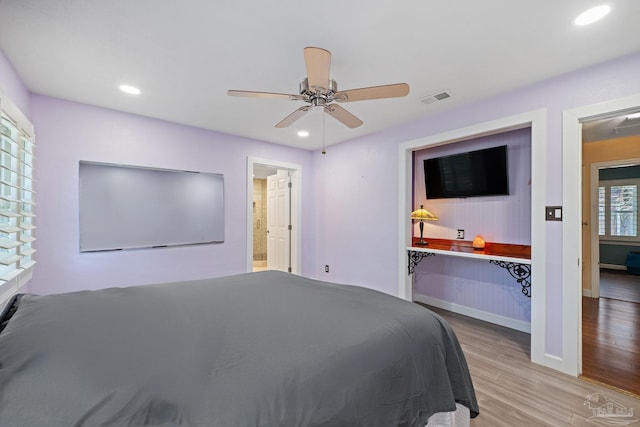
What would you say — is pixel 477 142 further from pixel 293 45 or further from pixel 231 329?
pixel 231 329

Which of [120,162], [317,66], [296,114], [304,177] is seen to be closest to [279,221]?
[304,177]

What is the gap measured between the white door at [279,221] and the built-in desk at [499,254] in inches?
86.7

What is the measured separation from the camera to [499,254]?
9.67 feet

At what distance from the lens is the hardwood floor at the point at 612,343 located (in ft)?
7.44

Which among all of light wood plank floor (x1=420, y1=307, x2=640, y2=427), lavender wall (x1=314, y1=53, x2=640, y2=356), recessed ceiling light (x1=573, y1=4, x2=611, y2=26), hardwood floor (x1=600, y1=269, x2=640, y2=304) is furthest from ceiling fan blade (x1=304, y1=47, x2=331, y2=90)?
hardwood floor (x1=600, y1=269, x2=640, y2=304)

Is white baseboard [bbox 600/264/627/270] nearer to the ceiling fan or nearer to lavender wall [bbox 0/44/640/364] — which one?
lavender wall [bbox 0/44/640/364]

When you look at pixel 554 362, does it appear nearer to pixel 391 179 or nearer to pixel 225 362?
pixel 391 179

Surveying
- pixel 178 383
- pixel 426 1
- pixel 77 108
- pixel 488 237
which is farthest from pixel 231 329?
pixel 488 237

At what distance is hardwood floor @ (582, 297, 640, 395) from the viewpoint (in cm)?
227

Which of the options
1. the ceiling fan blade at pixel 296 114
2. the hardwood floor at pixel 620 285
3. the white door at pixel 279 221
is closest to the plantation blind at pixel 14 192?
the ceiling fan blade at pixel 296 114

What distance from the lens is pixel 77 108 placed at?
291 cm

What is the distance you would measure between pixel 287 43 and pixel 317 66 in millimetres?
441

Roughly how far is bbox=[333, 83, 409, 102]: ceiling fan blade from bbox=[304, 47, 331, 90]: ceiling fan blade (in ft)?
0.52

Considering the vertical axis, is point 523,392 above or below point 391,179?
below
